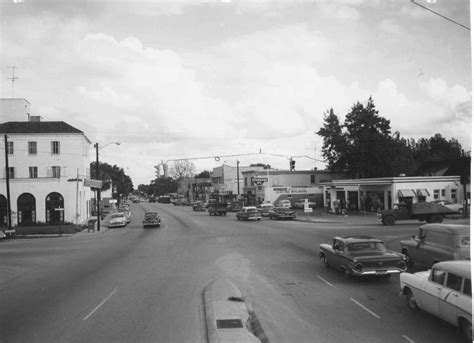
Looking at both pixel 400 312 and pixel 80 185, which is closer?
pixel 400 312

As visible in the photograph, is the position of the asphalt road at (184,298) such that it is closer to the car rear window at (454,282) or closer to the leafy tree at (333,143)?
the car rear window at (454,282)

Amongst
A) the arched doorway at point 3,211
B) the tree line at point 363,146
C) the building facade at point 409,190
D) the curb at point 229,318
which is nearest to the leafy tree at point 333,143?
the tree line at point 363,146

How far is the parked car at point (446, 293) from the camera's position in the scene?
8883 mm

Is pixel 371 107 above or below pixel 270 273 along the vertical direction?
above

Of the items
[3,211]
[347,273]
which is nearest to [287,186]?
[3,211]

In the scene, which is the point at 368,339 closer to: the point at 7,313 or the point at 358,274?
the point at 358,274

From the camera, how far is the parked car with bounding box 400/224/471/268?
46.5ft

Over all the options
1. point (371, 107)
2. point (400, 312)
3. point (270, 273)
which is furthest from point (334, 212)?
point (400, 312)

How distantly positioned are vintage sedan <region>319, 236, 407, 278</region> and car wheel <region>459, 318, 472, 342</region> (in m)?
5.12

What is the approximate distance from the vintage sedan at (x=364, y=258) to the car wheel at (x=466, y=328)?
5117mm

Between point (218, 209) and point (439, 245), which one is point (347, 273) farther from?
point (218, 209)

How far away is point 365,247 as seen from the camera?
1528 centimetres

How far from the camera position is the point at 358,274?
1413 cm

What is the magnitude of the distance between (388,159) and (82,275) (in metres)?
59.5
